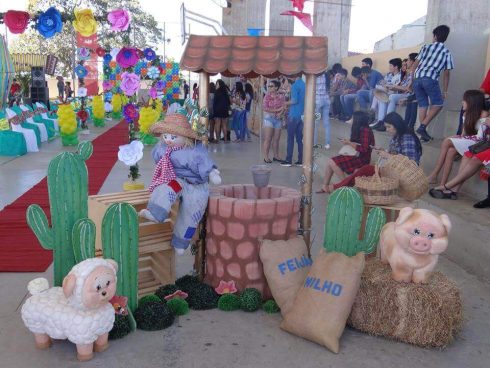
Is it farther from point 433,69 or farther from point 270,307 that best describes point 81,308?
point 433,69

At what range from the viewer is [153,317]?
10.8 feet

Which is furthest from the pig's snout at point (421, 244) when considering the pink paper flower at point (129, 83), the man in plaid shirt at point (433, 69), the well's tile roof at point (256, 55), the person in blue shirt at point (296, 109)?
the person in blue shirt at point (296, 109)

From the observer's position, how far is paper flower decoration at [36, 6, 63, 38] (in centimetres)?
717

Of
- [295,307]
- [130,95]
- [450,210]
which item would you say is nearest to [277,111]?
[130,95]

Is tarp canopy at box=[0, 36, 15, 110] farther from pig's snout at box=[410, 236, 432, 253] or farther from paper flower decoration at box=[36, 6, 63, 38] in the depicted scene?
pig's snout at box=[410, 236, 432, 253]

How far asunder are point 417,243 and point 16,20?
6499mm

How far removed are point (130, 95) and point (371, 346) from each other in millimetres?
5059

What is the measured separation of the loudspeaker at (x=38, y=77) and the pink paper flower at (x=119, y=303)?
1714 cm

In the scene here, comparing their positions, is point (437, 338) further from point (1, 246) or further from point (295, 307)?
point (1, 246)

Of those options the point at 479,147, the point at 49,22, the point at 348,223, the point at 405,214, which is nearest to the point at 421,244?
the point at 405,214

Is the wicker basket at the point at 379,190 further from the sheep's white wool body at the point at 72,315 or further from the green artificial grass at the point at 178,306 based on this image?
the sheep's white wool body at the point at 72,315

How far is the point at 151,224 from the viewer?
12.5ft

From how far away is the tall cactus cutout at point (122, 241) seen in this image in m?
3.16

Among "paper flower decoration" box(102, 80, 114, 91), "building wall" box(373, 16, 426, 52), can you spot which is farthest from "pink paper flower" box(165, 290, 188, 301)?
"building wall" box(373, 16, 426, 52)
